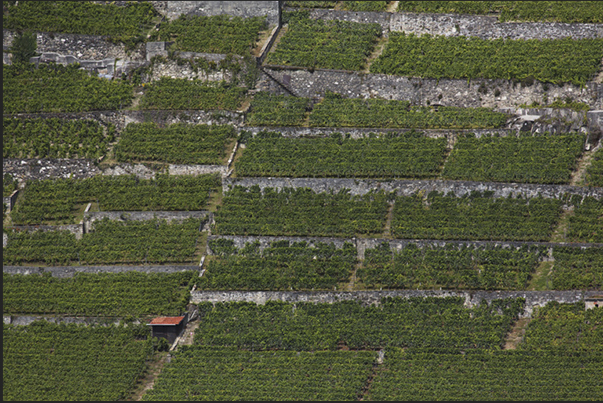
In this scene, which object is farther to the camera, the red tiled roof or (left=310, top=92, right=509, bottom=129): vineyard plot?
(left=310, top=92, right=509, bottom=129): vineyard plot

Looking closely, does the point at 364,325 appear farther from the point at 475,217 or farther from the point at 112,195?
the point at 112,195

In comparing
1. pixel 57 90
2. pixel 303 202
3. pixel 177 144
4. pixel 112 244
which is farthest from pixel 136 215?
pixel 57 90

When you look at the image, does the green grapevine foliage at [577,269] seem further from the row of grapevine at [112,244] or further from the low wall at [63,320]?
the low wall at [63,320]

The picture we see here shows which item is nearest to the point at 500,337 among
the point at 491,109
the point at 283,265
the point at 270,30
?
the point at 283,265

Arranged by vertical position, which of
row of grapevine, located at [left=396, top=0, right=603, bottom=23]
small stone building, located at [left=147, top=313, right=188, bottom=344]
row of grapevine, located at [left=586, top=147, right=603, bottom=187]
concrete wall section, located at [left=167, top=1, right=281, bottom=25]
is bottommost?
small stone building, located at [left=147, top=313, right=188, bottom=344]

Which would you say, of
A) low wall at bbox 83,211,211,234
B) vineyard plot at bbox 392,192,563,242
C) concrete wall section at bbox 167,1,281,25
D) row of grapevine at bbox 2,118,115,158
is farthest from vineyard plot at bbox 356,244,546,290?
concrete wall section at bbox 167,1,281,25

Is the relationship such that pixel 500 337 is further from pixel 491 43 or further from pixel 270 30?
pixel 270 30

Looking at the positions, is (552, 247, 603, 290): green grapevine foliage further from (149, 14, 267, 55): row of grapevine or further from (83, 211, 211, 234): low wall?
(149, 14, 267, 55): row of grapevine
